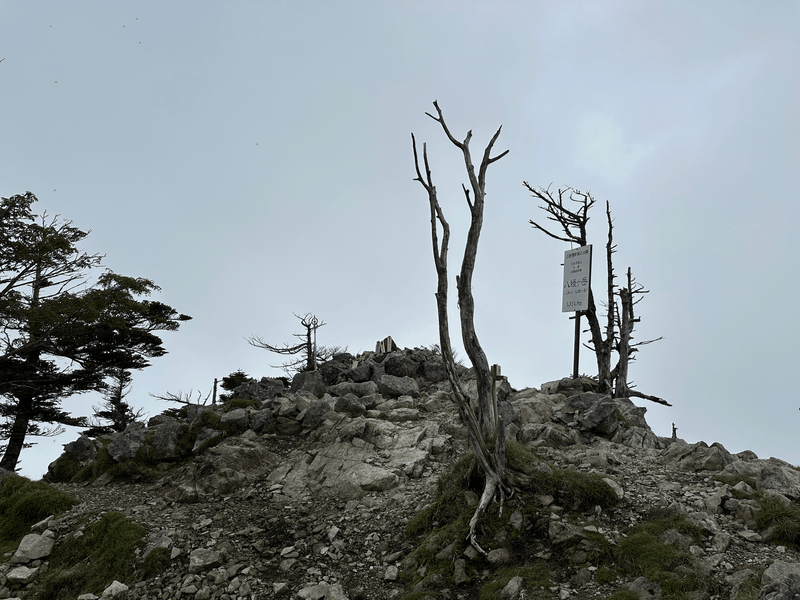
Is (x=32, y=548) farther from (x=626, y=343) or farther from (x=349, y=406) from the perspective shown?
(x=626, y=343)

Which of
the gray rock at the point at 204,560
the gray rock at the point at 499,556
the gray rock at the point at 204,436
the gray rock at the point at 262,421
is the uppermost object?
the gray rock at the point at 262,421

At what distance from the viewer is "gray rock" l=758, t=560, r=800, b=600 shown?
498 centimetres

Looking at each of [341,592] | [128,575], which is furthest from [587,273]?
[128,575]

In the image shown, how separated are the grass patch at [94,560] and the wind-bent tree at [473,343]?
568 centimetres

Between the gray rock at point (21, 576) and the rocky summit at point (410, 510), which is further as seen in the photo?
A: the gray rock at point (21, 576)

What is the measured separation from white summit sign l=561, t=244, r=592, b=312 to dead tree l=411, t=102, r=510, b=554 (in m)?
8.78

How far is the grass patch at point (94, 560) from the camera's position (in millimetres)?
8289

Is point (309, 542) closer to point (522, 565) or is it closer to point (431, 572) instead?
point (431, 572)

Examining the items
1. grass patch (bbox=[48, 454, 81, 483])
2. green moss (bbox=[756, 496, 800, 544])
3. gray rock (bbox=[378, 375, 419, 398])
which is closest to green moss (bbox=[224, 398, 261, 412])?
gray rock (bbox=[378, 375, 419, 398])

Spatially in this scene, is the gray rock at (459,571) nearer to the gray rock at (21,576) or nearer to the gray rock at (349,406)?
the gray rock at (349,406)

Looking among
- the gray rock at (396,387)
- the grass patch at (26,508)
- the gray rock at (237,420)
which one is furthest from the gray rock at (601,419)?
the grass patch at (26,508)

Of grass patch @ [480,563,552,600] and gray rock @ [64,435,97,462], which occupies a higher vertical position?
gray rock @ [64,435,97,462]

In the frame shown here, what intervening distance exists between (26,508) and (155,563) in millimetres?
4677

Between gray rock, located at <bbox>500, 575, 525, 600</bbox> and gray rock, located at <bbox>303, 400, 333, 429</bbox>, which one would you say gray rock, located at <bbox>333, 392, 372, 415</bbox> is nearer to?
gray rock, located at <bbox>303, 400, 333, 429</bbox>
